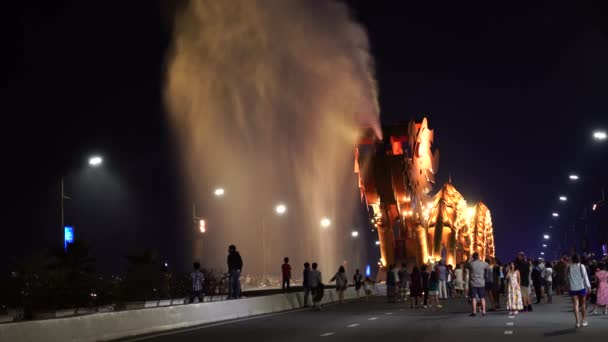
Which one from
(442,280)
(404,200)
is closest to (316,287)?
(442,280)

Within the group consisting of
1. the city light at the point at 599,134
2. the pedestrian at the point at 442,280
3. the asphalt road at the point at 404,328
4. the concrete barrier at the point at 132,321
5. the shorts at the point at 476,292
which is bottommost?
the asphalt road at the point at 404,328

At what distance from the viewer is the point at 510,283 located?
105 feet

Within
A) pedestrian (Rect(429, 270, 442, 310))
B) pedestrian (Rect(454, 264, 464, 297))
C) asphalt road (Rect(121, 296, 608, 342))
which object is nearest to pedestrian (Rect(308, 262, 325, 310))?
pedestrian (Rect(429, 270, 442, 310))

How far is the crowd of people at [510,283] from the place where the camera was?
24.9 m

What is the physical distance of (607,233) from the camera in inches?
5428

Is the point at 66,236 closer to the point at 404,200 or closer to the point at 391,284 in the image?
the point at 391,284

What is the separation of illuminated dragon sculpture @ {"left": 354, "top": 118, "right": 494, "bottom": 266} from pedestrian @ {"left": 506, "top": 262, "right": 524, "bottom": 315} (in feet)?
97.2

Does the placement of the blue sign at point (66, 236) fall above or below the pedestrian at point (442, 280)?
above

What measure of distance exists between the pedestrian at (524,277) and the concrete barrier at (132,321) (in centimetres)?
857

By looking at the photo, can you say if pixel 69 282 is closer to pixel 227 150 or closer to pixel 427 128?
pixel 427 128

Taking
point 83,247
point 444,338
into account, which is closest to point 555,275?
point 83,247

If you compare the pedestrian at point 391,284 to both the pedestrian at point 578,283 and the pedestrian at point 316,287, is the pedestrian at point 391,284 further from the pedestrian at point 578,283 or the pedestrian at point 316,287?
the pedestrian at point 578,283

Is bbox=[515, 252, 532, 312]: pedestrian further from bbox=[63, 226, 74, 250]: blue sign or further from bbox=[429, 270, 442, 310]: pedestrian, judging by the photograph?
bbox=[63, 226, 74, 250]: blue sign

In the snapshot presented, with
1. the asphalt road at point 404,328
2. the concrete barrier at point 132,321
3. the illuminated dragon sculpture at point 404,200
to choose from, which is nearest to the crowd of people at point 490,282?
the asphalt road at point 404,328
